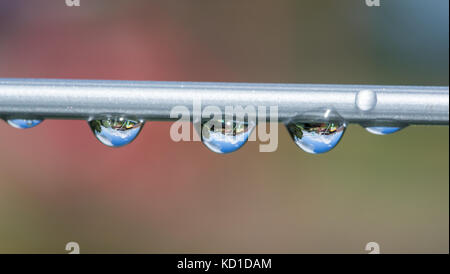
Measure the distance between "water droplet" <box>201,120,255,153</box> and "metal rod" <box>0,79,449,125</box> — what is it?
0.11 ft

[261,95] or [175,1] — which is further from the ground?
[175,1]

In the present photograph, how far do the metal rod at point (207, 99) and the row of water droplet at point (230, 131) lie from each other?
0.02 meters

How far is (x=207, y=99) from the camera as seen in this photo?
0.64 feet

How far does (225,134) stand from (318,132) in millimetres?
49

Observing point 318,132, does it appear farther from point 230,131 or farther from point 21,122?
point 21,122

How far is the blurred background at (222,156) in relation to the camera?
2.23m

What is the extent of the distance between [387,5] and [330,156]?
90cm

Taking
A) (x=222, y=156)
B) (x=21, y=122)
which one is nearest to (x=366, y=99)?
(x=21, y=122)

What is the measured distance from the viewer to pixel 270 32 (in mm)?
2701

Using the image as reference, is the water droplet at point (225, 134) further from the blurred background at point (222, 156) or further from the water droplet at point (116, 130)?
the blurred background at point (222, 156)

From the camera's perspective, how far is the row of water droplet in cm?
24
